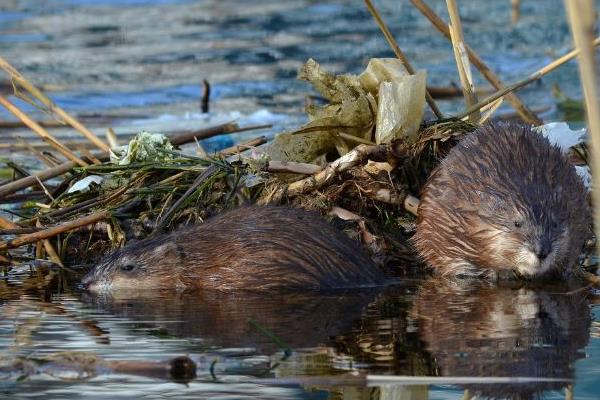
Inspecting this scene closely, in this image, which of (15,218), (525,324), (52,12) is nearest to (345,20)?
(52,12)

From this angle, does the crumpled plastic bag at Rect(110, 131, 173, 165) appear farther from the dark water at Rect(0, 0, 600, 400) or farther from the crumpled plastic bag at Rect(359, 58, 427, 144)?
the crumpled plastic bag at Rect(359, 58, 427, 144)

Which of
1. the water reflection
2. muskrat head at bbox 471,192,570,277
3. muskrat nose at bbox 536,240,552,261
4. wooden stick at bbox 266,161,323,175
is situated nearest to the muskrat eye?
the water reflection

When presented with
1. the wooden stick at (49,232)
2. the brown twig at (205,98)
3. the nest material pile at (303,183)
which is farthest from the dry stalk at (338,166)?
the brown twig at (205,98)

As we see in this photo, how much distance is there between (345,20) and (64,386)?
44.5ft

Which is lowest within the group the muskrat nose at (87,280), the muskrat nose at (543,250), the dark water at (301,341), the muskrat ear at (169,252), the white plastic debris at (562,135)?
the dark water at (301,341)

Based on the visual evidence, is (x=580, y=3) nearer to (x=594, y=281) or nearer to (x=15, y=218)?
(x=594, y=281)

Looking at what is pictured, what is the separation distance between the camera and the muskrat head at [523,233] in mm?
5719

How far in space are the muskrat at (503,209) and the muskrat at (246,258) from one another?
415mm

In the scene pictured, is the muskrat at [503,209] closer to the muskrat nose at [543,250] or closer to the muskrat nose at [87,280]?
the muskrat nose at [543,250]

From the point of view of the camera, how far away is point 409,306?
5.50m

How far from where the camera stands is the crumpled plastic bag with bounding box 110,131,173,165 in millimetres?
7266

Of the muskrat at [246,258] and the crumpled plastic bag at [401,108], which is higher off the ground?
the crumpled plastic bag at [401,108]

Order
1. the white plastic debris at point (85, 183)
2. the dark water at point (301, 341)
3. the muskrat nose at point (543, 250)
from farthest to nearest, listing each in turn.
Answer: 1. the white plastic debris at point (85, 183)
2. the muskrat nose at point (543, 250)
3. the dark water at point (301, 341)

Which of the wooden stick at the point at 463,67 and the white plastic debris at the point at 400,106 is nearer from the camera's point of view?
the white plastic debris at the point at 400,106
